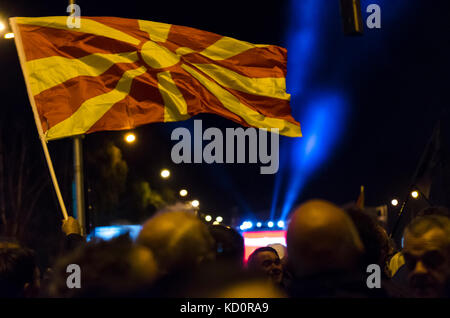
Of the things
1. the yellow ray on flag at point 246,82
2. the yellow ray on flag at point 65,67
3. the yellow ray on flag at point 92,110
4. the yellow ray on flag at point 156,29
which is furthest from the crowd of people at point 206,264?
the yellow ray on flag at point 156,29

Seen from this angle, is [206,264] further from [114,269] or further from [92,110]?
[92,110]

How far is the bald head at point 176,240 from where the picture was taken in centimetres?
275

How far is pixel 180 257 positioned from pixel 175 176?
49.0 metres

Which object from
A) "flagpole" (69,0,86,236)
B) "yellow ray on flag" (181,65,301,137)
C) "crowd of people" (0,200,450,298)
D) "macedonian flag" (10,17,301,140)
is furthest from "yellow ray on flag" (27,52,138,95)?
"crowd of people" (0,200,450,298)

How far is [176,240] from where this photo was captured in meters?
2.83

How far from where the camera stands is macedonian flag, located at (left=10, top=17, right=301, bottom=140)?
7.11m

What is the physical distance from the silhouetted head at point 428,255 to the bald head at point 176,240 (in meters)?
1.25

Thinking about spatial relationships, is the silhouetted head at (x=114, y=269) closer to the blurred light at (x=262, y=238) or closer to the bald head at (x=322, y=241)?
the bald head at (x=322, y=241)

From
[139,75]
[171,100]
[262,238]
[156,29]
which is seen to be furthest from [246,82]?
[262,238]

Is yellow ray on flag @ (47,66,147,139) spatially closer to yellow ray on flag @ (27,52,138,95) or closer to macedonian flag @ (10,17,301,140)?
macedonian flag @ (10,17,301,140)

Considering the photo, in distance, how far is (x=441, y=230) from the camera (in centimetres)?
354

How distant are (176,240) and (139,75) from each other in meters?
5.23

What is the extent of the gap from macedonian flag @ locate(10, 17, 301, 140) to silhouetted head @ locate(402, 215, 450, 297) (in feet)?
14.7

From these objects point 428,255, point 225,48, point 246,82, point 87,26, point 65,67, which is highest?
point 87,26
